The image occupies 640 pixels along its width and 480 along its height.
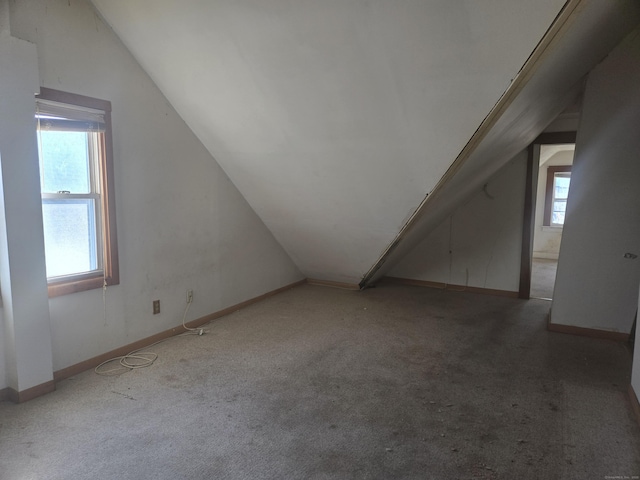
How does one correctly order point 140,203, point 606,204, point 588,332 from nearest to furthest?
point 140,203 < point 606,204 < point 588,332

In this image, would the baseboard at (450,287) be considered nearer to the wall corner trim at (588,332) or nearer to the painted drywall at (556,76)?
the wall corner trim at (588,332)

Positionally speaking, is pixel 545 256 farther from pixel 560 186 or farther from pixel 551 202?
pixel 560 186

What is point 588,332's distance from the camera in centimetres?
345

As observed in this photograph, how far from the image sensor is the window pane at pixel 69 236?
99.4 inches

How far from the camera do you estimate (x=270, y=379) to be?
103 inches

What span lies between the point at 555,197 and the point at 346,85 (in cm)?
660

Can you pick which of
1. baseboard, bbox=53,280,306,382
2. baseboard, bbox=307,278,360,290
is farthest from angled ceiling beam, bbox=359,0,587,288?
baseboard, bbox=53,280,306,382

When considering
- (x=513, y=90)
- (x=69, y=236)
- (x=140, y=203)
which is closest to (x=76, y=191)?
(x=69, y=236)

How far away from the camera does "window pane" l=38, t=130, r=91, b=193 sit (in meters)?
2.46

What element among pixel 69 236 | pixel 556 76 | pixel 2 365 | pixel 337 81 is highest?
pixel 556 76

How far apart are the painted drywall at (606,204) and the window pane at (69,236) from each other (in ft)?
12.3

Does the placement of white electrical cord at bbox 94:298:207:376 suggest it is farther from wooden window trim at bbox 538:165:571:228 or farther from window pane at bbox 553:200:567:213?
window pane at bbox 553:200:567:213

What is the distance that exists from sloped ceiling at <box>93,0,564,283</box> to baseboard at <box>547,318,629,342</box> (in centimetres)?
163

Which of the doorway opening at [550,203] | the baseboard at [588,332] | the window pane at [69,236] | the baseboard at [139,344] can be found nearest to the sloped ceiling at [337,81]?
the window pane at [69,236]
